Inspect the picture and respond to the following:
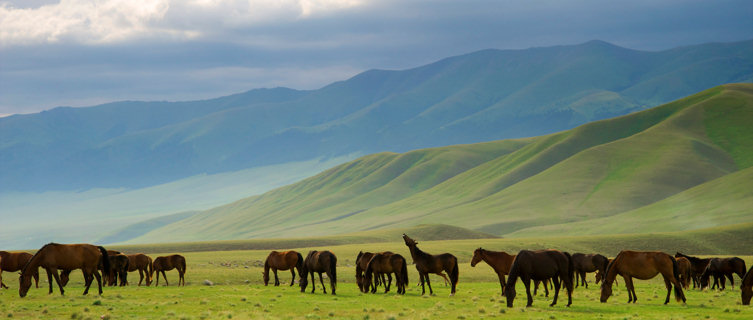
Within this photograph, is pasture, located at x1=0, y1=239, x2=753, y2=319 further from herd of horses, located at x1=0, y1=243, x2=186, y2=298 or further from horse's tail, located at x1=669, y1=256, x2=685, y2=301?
herd of horses, located at x1=0, y1=243, x2=186, y2=298

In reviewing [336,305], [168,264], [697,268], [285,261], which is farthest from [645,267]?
[168,264]

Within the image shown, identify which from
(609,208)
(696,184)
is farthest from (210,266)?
(696,184)

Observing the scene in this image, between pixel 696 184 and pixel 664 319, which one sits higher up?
pixel 696 184

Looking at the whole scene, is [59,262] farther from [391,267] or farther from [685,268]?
[685,268]

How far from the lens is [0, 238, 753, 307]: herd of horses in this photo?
3130cm

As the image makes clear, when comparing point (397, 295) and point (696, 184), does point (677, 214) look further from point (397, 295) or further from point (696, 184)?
point (397, 295)

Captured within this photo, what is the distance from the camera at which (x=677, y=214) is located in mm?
163375

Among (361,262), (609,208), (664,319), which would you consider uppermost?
(609,208)

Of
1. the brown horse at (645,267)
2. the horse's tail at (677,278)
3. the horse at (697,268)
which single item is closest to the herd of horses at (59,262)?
the brown horse at (645,267)

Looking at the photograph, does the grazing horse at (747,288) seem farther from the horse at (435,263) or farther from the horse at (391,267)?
the horse at (391,267)

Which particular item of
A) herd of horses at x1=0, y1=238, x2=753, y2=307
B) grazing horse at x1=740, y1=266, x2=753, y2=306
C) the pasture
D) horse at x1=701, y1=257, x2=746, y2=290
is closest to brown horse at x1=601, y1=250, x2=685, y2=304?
herd of horses at x1=0, y1=238, x2=753, y2=307

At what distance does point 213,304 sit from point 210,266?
→ 101ft

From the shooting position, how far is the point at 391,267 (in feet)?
125

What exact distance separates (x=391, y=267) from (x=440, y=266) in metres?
2.62
